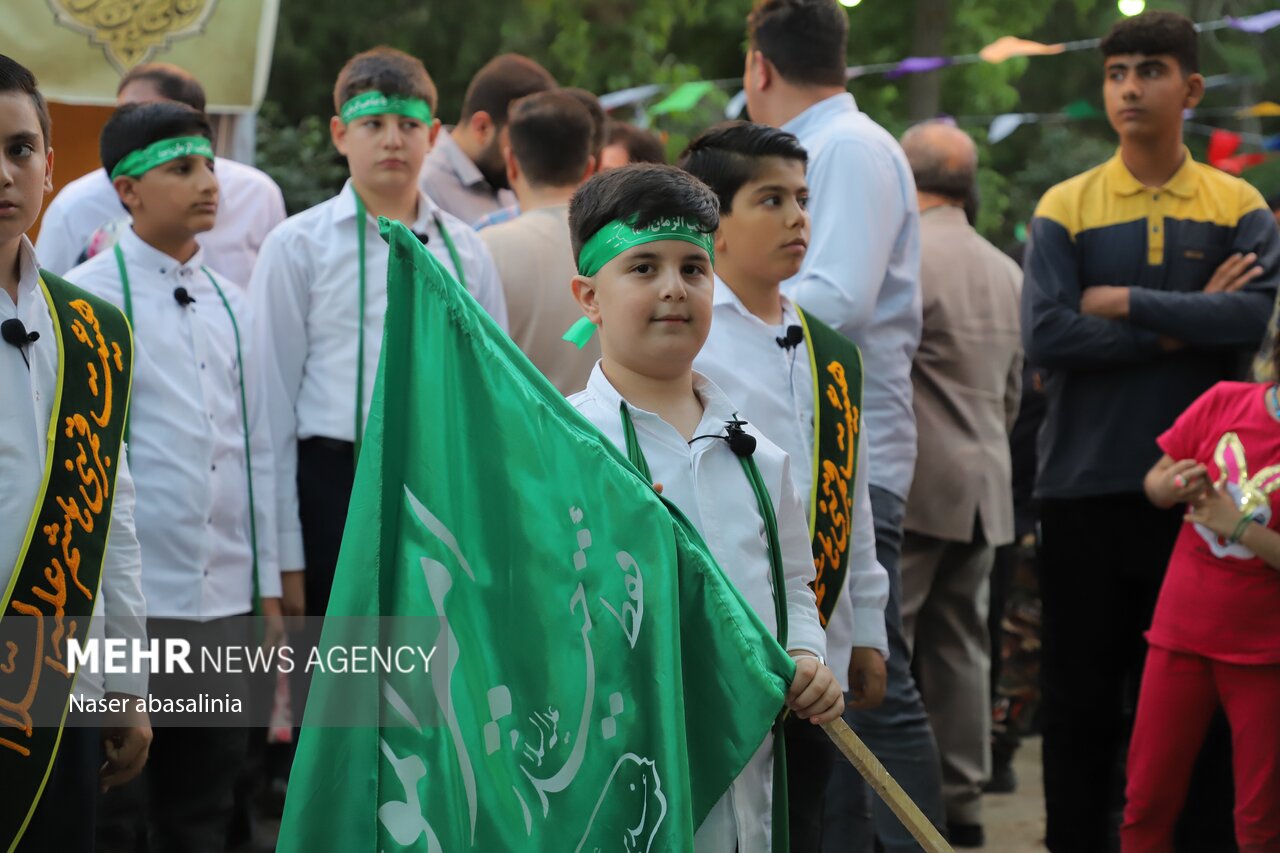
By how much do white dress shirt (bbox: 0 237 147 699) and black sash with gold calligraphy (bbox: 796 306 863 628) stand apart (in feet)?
5.14

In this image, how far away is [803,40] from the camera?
524 cm

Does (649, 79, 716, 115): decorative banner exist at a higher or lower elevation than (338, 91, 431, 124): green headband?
lower

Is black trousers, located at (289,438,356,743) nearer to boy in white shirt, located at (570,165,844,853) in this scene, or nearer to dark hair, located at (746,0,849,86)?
boy in white shirt, located at (570,165,844,853)

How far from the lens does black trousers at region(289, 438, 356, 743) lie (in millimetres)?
4891

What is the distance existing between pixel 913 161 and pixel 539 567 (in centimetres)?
403

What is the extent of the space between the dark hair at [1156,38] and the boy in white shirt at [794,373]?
1693mm

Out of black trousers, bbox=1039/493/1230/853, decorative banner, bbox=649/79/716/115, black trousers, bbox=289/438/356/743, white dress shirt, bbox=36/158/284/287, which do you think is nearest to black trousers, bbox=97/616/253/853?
black trousers, bbox=289/438/356/743

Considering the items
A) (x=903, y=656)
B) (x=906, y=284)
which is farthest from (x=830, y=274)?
(x=903, y=656)

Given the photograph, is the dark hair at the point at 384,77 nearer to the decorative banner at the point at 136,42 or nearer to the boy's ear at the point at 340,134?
the boy's ear at the point at 340,134

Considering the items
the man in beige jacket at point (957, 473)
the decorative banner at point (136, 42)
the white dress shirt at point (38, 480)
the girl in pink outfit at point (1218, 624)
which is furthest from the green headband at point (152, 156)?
the girl in pink outfit at point (1218, 624)

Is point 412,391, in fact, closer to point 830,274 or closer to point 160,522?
point 160,522

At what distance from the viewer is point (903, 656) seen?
193 inches

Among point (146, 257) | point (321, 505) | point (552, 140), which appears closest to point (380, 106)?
point (552, 140)

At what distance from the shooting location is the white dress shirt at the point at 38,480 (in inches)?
129
